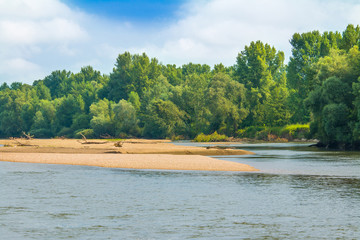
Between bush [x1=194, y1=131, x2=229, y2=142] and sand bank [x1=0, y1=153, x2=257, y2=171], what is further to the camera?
bush [x1=194, y1=131, x2=229, y2=142]

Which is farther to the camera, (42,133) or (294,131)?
(42,133)

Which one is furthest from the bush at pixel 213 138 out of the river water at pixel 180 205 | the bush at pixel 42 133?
the river water at pixel 180 205

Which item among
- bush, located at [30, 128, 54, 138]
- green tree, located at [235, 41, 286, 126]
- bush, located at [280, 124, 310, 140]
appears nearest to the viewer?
bush, located at [280, 124, 310, 140]

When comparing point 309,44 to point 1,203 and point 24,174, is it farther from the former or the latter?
point 1,203

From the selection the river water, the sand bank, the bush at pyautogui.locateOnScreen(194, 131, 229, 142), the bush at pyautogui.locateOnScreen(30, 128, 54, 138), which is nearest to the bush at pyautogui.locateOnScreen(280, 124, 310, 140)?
the bush at pyautogui.locateOnScreen(194, 131, 229, 142)

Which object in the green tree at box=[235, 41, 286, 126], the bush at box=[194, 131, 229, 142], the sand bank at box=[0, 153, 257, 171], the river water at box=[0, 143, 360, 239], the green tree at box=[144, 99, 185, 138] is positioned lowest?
the river water at box=[0, 143, 360, 239]

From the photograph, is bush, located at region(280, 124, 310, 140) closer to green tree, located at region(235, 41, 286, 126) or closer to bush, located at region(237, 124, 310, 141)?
bush, located at region(237, 124, 310, 141)

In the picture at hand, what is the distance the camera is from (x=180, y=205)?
28953mm

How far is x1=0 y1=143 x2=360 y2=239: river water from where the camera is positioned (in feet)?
73.2

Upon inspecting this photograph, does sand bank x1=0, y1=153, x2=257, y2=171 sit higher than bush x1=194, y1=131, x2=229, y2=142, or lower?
lower

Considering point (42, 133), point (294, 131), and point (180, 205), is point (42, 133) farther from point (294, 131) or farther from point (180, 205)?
point (180, 205)

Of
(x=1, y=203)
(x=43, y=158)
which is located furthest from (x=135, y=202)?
(x=43, y=158)

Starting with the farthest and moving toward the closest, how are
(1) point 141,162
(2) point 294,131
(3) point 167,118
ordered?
1. (3) point 167,118
2. (2) point 294,131
3. (1) point 141,162

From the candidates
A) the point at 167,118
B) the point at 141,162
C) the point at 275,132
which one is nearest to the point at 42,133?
the point at 167,118
